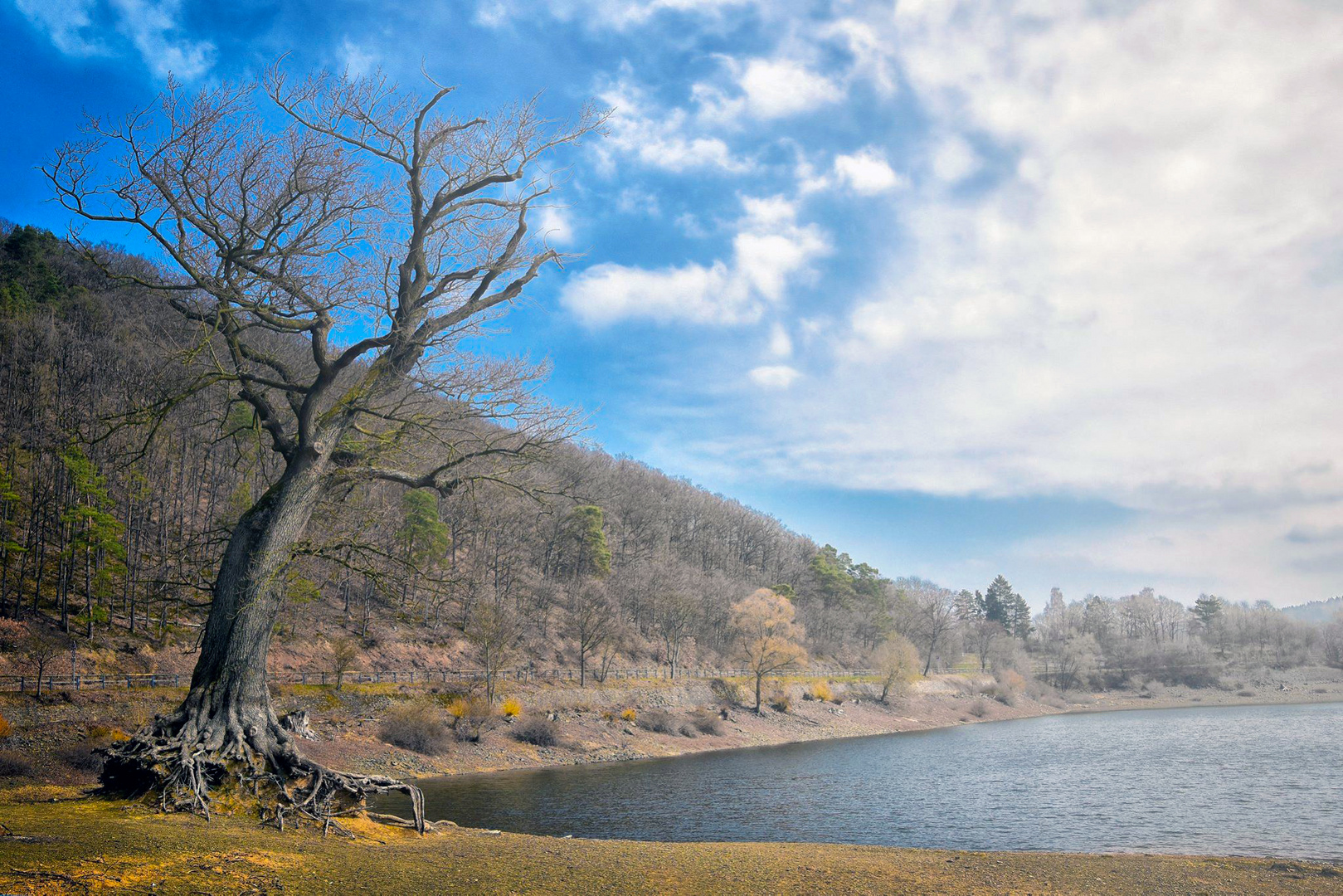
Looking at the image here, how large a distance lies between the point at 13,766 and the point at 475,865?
21.1m

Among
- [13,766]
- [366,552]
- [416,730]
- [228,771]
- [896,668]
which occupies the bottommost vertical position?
[416,730]

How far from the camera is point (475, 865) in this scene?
28.3 feet

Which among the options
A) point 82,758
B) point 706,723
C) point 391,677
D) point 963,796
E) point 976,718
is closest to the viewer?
point 82,758

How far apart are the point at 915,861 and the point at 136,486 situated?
4491cm

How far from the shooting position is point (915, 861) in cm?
1250

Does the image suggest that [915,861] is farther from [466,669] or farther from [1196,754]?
[466,669]

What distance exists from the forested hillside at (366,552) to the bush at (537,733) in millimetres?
6750

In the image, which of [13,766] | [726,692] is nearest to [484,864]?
[13,766]

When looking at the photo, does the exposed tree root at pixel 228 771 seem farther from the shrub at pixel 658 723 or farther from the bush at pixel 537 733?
the shrub at pixel 658 723

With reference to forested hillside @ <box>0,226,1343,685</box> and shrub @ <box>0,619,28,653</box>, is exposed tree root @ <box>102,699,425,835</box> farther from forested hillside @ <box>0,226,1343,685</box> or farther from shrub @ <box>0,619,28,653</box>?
shrub @ <box>0,619,28,653</box>

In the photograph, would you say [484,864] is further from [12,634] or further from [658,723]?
[658,723]

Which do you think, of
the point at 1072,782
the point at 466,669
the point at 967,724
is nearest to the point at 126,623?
the point at 466,669

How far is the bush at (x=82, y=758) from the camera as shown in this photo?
74.2ft

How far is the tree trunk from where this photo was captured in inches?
375
